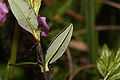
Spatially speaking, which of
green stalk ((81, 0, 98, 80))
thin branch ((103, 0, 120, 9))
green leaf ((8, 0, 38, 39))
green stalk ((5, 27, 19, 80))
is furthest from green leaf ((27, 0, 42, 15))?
thin branch ((103, 0, 120, 9))

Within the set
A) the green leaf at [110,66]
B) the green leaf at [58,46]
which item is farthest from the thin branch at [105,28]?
the green leaf at [58,46]

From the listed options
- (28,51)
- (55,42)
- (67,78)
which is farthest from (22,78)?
(55,42)

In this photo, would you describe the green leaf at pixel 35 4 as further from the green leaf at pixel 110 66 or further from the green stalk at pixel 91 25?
the green stalk at pixel 91 25

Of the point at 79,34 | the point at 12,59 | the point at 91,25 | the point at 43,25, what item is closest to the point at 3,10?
the point at 43,25

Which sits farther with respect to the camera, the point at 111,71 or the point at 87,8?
the point at 87,8

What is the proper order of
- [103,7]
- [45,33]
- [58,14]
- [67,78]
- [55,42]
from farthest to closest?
[103,7], [58,14], [67,78], [45,33], [55,42]

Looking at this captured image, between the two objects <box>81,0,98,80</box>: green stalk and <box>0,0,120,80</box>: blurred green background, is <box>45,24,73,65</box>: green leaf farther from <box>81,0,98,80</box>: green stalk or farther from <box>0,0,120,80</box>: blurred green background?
<box>81,0,98,80</box>: green stalk

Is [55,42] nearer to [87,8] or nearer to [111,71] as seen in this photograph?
[111,71]

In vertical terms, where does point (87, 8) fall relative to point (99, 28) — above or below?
above
